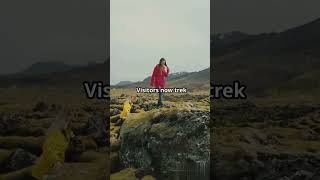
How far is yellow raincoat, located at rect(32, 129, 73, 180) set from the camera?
16.5 meters

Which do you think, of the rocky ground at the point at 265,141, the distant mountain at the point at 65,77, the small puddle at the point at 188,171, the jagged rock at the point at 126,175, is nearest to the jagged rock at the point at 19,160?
the distant mountain at the point at 65,77

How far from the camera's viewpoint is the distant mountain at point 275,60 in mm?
17266

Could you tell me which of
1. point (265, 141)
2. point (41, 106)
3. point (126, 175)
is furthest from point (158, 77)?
point (41, 106)

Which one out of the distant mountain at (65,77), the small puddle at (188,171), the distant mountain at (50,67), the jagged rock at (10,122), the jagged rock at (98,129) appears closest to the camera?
the small puddle at (188,171)

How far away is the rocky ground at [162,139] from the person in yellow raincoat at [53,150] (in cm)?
150

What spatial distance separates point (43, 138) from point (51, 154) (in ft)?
2.41

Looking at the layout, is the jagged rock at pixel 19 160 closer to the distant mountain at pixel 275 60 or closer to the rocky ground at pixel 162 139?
the rocky ground at pixel 162 139

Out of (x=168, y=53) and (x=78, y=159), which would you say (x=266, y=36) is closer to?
(x=168, y=53)

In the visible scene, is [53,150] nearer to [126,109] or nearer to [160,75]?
[126,109]

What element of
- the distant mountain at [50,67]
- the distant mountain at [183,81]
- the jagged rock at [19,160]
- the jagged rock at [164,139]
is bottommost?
the jagged rock at [19,160]

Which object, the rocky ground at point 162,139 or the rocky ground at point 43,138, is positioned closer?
the rocky ground at point 162,139

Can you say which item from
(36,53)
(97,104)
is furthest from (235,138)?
(36,53)

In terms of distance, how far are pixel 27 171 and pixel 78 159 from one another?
4.78 feet

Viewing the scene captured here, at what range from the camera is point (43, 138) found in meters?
17.3
